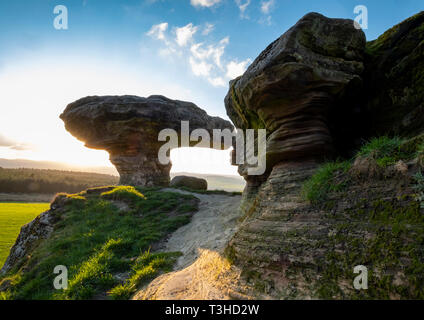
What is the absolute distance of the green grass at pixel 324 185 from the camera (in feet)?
14.2

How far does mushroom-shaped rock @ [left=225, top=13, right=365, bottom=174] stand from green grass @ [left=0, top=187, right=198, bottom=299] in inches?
228

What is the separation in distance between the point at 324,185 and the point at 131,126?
797 inches

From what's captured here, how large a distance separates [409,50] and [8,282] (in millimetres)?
15028

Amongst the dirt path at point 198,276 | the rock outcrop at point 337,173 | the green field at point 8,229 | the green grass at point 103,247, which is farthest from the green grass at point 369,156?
the green field at point 8,229

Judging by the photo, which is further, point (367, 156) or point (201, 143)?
point (201, 143)

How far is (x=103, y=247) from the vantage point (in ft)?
24.6

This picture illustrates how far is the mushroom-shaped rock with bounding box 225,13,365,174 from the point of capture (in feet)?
18.9

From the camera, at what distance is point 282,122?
6.99 m

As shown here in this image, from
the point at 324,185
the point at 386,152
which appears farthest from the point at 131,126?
the point at 386,152

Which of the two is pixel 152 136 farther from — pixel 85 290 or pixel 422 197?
pixel 422 197

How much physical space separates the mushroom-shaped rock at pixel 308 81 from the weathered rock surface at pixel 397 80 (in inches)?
23.7

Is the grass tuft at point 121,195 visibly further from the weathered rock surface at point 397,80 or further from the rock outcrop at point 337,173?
the weathered rock surface at point 397,80

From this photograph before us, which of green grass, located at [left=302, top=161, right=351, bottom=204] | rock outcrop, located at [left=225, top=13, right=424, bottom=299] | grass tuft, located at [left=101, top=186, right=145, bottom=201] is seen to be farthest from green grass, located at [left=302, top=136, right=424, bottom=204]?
grass tuft, located at [left=101, top=186, right=145, bottom=201]
